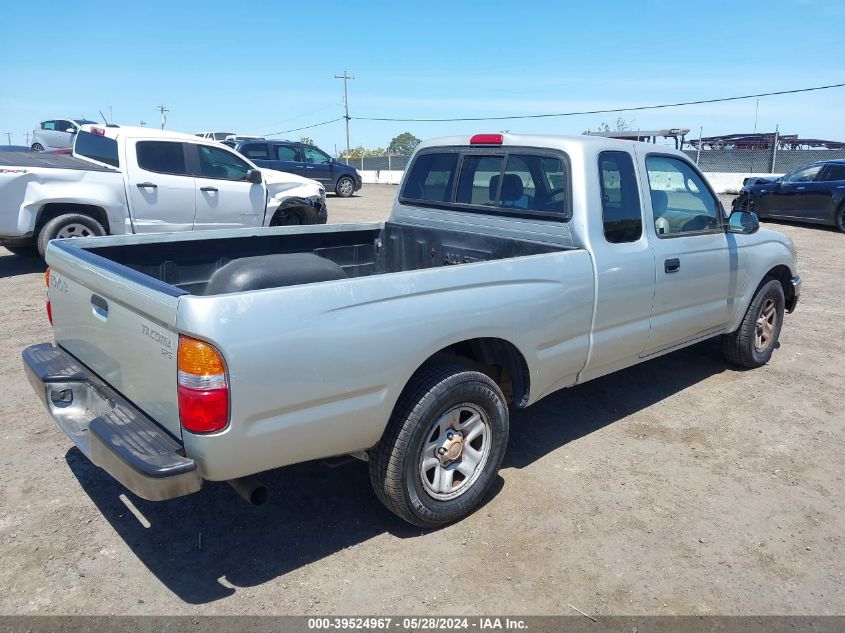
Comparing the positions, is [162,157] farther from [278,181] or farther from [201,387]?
[201,387]

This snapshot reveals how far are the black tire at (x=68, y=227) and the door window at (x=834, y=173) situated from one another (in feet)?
48.5

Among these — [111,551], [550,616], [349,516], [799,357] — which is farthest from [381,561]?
[799,357]

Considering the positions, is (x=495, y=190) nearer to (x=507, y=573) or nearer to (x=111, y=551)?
(x=507, y=573)

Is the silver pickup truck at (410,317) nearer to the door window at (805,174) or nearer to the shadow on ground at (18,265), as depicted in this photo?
the shadow on ground at (18,265)

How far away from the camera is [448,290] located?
304 cm

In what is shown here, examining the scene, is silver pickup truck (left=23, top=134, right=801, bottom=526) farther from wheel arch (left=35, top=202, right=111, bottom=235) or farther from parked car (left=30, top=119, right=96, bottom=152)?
parked car (left=30, top=119, right=96, bottom=152)

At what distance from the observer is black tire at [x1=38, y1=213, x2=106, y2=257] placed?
8.04 m

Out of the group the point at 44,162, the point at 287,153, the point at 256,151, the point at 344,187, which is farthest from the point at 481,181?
the point at 344,187

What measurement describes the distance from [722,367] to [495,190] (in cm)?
287

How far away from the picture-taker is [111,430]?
268cm

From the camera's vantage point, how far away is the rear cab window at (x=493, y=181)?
13.4 ft

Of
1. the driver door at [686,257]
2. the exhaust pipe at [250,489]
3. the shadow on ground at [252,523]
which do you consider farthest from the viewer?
the driver door at [686,257]

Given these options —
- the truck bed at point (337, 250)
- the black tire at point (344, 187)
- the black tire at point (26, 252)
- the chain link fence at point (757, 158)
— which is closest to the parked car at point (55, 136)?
the black tire at point (344, 187)

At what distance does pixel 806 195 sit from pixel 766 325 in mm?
11191
